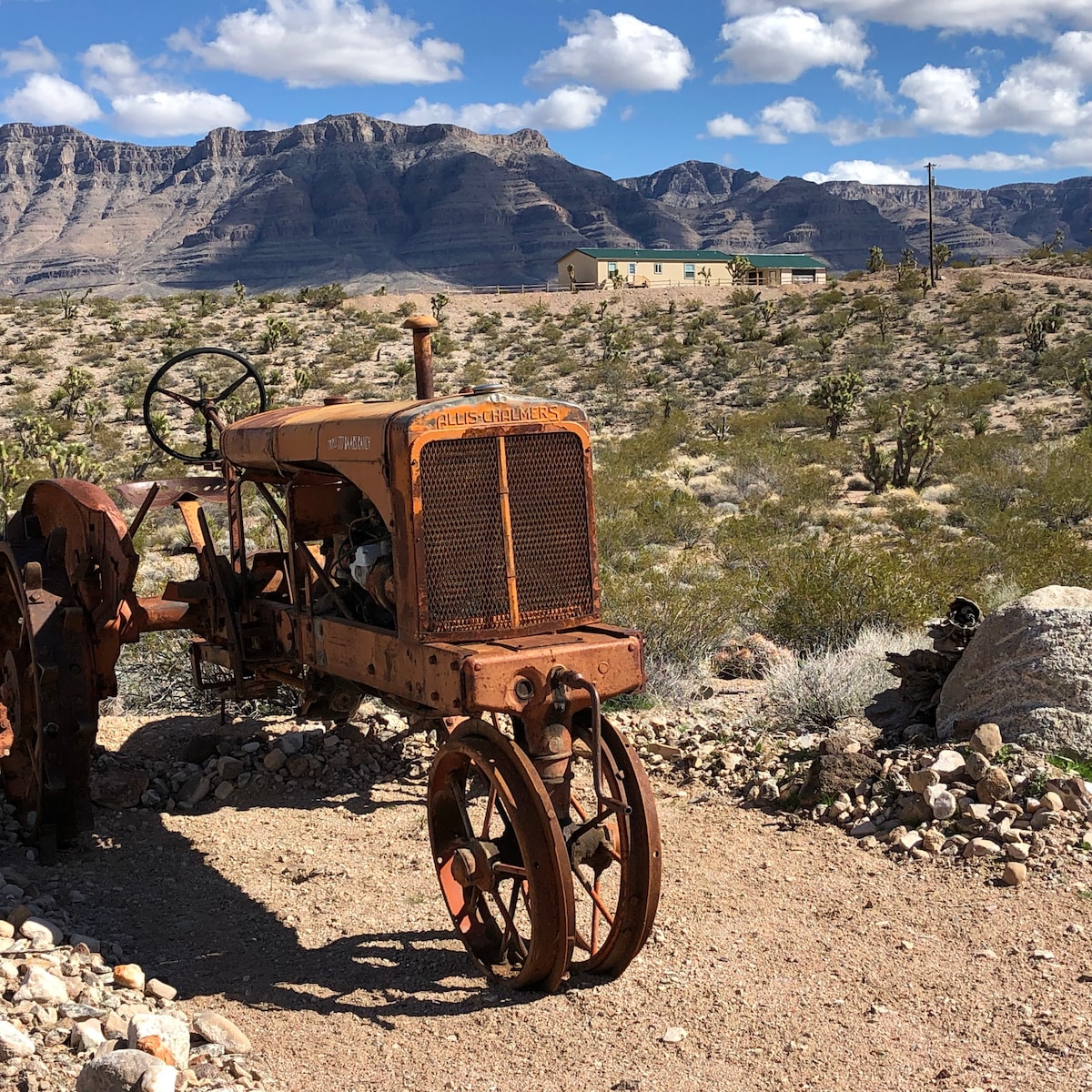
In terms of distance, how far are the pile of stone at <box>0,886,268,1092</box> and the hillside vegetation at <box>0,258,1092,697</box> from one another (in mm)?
4914

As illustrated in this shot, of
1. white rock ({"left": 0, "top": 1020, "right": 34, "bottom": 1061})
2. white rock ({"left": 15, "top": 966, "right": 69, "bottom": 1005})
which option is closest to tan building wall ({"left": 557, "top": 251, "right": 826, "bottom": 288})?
white rock ({"left": 15, "top": 966, "right": 69, "bottom": 1005})

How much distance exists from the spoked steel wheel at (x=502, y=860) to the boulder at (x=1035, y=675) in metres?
2.97

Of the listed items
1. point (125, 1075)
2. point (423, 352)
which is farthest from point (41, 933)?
point (423, 352)

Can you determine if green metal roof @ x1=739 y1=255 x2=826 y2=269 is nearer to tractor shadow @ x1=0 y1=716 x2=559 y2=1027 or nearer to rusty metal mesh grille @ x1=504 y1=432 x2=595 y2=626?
tractor shadow @ x1=0 y1=716 x2=559 y2=1027

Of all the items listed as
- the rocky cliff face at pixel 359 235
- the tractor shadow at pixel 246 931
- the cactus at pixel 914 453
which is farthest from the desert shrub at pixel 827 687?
the rocky cliff face at pixel 359 235

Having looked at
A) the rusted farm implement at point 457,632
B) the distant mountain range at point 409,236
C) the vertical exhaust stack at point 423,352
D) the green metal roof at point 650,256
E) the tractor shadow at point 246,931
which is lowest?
the tractor shadow at point 246,931

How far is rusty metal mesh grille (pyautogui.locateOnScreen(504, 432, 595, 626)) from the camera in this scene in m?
4.67

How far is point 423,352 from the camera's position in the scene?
203 inches

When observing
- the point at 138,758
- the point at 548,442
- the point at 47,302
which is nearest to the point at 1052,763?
the point at 548,442

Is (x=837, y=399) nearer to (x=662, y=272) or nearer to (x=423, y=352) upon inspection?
(x=423, y=352)

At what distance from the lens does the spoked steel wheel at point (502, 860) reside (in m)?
4.14

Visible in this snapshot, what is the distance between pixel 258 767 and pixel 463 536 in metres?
3.20

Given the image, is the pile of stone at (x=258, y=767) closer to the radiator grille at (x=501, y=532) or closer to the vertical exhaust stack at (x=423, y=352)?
the radiator grille at (x=501, y=532)

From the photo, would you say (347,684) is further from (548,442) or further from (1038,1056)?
(1038,1056)
